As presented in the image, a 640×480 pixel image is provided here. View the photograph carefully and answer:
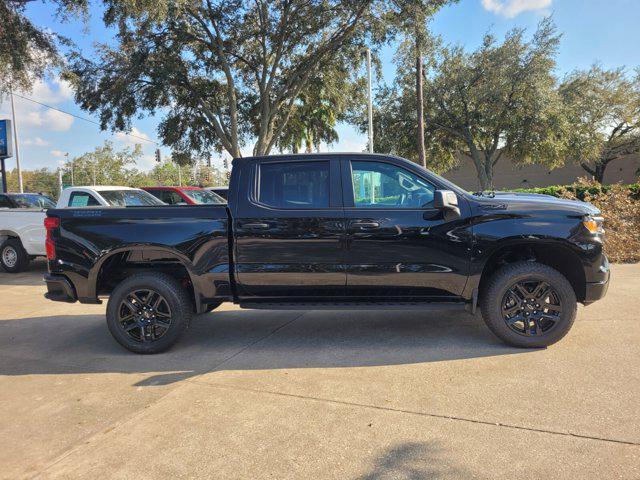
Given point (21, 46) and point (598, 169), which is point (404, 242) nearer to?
point (21, 46)

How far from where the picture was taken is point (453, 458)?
2803 mm

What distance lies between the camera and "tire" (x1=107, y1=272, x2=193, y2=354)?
4785 mm

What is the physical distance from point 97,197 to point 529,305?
802 centimetres

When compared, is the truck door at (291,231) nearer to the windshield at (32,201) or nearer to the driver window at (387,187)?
the driver window at (387,187)

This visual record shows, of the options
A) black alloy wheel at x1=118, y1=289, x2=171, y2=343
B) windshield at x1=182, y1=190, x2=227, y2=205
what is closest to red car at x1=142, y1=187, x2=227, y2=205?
windshield at x1=182, y1=190, x2=227, y2=205

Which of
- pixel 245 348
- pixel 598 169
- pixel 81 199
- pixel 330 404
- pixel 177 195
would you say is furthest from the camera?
pixel 598 169

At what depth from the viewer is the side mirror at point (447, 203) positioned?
4.27 metres

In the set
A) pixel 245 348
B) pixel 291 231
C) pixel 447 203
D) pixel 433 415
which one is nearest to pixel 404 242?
pixel 447 203

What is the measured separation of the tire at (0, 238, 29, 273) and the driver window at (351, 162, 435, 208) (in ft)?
29.2

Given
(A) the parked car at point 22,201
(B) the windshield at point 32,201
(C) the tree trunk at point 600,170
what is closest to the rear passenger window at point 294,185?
(A) the parked car at point 22,201

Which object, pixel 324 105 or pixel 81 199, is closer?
pixel 81 199

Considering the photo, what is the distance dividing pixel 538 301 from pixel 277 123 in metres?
19.1

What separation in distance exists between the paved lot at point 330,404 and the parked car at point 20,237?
5.25 metres

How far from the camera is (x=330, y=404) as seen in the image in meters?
3.58
